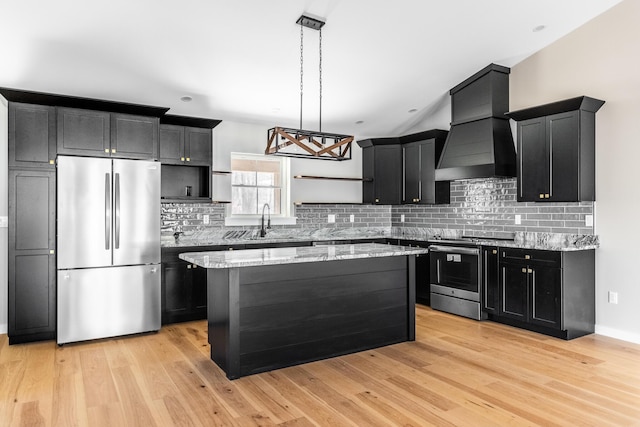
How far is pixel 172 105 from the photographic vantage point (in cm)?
516

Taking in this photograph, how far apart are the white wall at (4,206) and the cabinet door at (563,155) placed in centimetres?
573

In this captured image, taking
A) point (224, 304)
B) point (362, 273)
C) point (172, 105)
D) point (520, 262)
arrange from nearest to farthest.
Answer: point (224, 304) → point (362, 273) → point (520, 262) → point (172, 105)

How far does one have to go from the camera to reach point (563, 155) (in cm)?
448

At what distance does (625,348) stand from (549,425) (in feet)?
6.83

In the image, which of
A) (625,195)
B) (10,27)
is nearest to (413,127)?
(625,195)

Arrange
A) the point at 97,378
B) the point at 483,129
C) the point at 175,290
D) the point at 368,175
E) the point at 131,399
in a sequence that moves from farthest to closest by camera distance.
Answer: the point at 368,175 < the point at 483,129 < the point at 175,290 < the point at 97,378 < the point at 131,399

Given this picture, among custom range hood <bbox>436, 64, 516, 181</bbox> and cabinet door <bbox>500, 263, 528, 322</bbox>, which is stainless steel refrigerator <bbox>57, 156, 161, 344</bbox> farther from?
cabinet door <bbox>500, 263, 528, 322</bbox>

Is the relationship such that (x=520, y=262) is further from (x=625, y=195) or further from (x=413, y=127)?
(x=413, y=127)

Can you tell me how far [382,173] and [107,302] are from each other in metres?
4.23

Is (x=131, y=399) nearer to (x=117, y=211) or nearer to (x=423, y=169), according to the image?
(x=117, y=211)

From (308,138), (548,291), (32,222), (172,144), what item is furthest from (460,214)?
(32,222)

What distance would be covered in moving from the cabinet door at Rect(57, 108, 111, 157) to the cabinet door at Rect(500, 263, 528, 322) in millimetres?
4442

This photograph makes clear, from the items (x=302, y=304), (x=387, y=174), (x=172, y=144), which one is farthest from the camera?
(x=387, y=174)

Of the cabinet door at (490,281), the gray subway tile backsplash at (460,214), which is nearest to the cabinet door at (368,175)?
the gray subway tile backsplash at (460,214)
